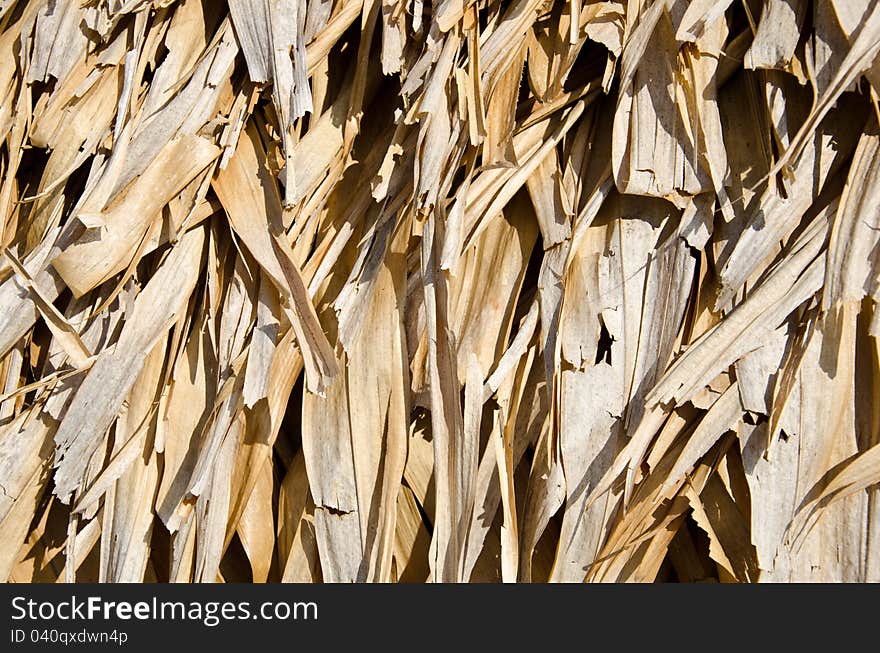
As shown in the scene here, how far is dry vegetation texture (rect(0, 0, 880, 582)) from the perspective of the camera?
0.55m

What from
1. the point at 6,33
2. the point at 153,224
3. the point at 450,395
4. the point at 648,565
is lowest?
the point at 648,565

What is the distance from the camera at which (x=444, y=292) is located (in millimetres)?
545

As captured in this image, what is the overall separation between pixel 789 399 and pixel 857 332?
68mm

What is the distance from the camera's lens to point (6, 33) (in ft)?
2.10

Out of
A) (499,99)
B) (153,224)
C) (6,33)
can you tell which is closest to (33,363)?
(153,224)

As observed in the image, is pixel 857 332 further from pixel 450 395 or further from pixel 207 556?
pixel 207 556

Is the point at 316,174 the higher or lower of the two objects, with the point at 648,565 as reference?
higher

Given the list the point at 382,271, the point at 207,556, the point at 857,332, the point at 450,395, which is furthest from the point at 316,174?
the point at 857,332

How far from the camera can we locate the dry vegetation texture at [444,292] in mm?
545

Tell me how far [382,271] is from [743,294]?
257 millimetres

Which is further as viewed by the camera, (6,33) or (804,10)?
(6,33)

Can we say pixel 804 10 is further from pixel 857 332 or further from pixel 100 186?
pixel 100 186

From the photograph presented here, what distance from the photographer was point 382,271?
0.59 m

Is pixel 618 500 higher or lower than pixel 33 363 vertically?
lower
